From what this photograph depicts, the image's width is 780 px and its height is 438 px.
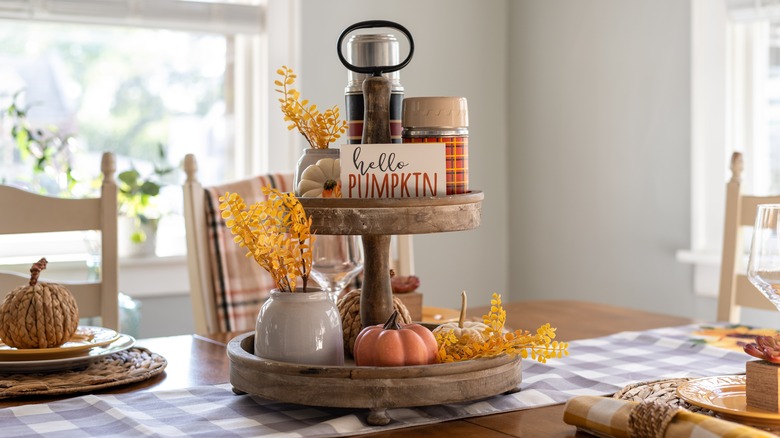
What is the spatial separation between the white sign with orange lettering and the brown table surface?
0.28 meters

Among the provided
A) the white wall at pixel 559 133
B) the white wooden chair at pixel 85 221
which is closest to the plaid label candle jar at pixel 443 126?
the white wooden chair at pixel 85 221

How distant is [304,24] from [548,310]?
5.54 ft

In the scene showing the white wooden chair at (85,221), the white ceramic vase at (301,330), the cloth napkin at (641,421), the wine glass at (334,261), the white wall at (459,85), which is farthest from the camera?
the white wall at (459,85)

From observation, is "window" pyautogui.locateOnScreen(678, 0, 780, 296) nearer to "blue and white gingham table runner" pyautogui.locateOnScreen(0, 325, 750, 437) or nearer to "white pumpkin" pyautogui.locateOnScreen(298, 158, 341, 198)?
"blue and white gingham table runner" pyautogui.locateOnScreen(0, 325, 750, 437)

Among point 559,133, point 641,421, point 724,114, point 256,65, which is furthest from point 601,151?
point 641,421

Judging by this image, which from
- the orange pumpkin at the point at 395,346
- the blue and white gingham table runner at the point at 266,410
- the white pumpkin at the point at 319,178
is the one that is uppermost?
the white pumpkin at the point at 319,178

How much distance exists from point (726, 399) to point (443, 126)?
450 millimetres

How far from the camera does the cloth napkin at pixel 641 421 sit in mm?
843

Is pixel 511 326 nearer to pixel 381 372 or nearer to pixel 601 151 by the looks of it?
pixel 381 372

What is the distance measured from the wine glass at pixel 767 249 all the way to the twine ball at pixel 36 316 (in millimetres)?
904

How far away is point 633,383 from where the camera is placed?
1.18 metres

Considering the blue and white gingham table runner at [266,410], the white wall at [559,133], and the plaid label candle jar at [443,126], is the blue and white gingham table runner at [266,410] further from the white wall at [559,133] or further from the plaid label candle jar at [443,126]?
the white wall at [559,133]

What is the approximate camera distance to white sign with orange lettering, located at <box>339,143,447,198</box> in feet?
3.54

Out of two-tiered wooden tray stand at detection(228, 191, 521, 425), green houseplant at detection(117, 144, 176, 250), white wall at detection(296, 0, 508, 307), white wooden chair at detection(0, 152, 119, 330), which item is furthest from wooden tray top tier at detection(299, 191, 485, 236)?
white wall at detection(296, 0, 508, 307)
